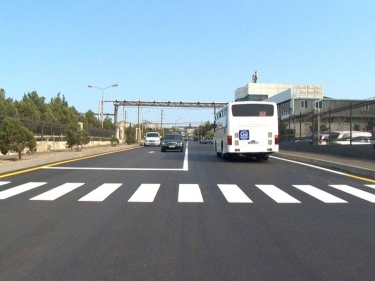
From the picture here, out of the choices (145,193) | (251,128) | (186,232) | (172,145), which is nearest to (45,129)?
(172,145)

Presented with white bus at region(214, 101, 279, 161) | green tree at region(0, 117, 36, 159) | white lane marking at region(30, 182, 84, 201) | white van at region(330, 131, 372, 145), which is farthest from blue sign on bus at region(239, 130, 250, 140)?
white lane marking at region(30, 182, 84, 201)

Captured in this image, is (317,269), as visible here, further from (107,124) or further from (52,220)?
(107,124)

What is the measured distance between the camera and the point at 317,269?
4793 millimetres

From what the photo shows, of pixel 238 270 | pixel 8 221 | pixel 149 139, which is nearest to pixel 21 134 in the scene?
pixel 8 221

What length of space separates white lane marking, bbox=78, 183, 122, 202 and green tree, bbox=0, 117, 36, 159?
30.3ft

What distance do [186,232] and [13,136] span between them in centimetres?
1523

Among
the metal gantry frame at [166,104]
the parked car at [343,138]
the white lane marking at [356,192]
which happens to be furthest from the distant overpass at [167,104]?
the white lane marking at [356,192]

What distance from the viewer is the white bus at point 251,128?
21.2 metres

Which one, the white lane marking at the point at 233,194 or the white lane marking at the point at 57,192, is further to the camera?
the white lane marking at the point at 57,192

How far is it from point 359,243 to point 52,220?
509 centimetres

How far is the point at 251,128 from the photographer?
21297 millimetres

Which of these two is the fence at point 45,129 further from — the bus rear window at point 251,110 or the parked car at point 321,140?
the parked car at point 321,140

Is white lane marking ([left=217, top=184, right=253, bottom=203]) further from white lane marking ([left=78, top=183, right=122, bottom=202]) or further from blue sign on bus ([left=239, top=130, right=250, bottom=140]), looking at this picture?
blue sign on bus ([left=239, top=130, right=250, bottom=140])

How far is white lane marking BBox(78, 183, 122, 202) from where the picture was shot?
9.59 meters
